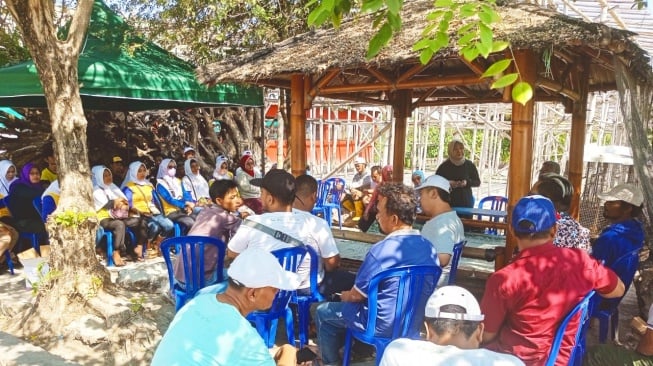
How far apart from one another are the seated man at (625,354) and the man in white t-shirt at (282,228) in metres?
1.73

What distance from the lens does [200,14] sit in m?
8.52

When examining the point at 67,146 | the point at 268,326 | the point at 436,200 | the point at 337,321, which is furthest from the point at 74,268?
the point at 436,200

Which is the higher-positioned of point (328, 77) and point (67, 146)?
point (328, 77)

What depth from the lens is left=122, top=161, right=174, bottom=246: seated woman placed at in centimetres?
696

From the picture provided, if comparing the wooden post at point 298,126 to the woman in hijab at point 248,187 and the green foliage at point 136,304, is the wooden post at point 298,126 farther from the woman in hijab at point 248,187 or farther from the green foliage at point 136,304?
the green foliage at point 136,304

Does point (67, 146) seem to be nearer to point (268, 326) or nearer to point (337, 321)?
point (268, 326)

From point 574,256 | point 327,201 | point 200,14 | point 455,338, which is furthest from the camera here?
point 327,201

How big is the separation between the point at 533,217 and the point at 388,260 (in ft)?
2.70

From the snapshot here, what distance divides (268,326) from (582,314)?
6.48ft

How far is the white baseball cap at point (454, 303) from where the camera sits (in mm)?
1794

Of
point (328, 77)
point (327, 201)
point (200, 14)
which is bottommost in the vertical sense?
point (327, 201)

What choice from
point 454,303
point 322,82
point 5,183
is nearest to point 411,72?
point 322,82

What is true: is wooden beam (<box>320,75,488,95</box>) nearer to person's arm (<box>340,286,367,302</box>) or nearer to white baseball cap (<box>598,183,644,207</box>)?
white baseball cap (<box>598,183,644,207</box>)

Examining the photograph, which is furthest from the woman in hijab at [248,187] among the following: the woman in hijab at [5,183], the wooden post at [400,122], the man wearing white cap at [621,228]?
the man wearing white cap at [621,228]
